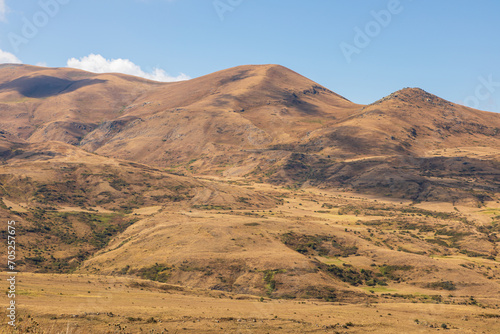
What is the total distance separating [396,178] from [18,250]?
541 feet

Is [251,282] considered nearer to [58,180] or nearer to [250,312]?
[250,312]

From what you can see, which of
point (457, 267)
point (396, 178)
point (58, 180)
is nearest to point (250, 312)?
point (457, 267)

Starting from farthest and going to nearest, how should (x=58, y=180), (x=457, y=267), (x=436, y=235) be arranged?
(x=58, y=180) < (x=436, y=235) < (x=457, y=267)

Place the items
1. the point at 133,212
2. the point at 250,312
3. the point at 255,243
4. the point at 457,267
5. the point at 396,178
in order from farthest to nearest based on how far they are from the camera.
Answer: the point at 396,178 < the point at 133,212 < the point at 255,243 < the point at 457,267 < the point at 250,312

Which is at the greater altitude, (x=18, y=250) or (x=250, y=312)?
(x=250, y=312)

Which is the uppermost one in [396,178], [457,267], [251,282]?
[396,178]

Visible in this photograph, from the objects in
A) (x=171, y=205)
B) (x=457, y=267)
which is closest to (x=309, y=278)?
(x=457, y=267)

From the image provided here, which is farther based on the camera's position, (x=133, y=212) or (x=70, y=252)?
(x=133, y=212)

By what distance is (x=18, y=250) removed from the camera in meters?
96.7

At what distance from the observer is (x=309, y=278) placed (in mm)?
79000

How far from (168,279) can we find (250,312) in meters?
31.7

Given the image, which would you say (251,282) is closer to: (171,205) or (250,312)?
(250,312)

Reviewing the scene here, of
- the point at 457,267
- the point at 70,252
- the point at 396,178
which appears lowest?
the point at 70,252

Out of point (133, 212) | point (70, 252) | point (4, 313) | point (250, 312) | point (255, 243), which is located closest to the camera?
point (4, 313)
